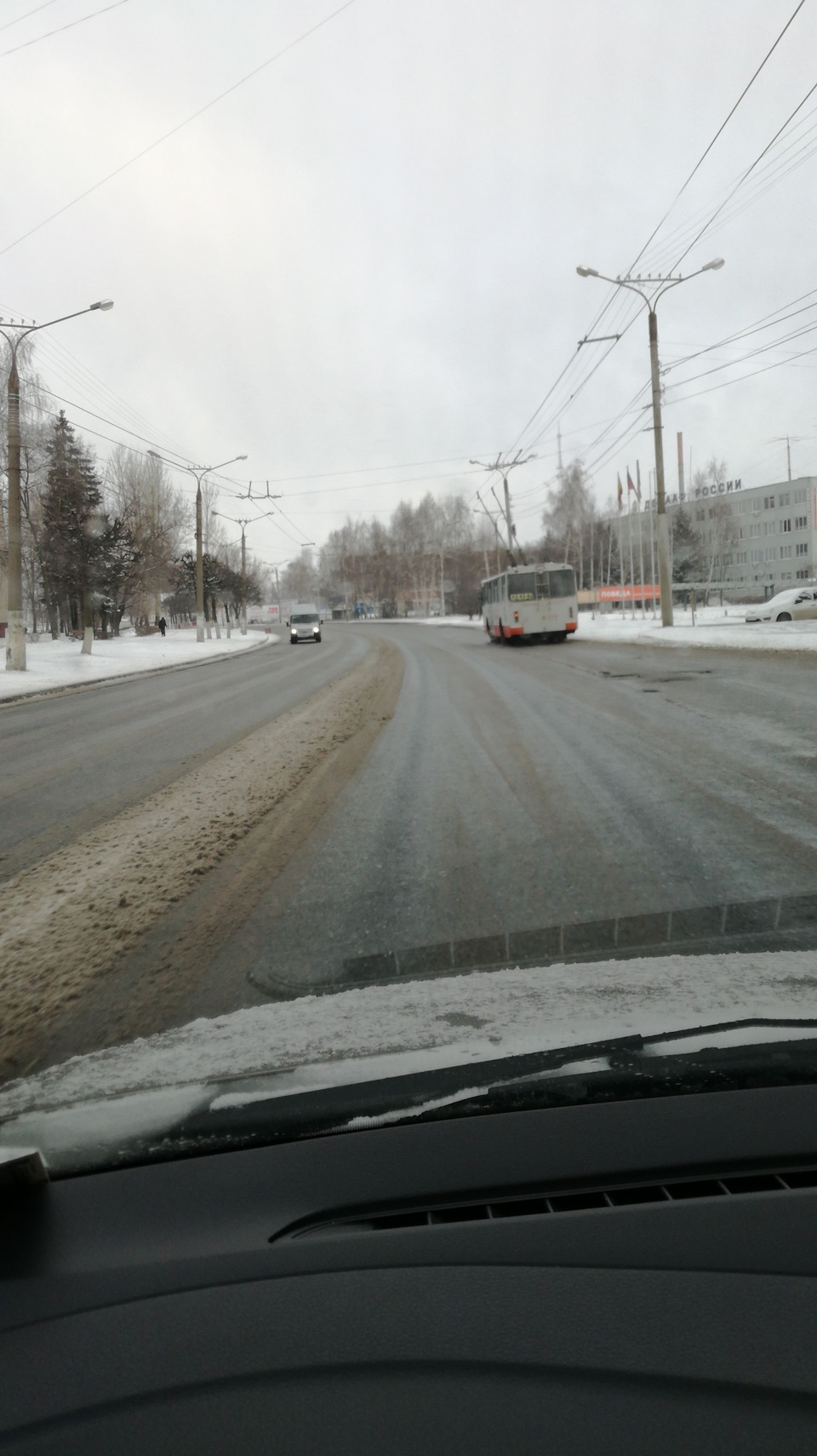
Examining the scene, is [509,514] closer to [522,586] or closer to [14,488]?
[522,586]

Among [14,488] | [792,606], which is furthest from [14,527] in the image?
[792,606]

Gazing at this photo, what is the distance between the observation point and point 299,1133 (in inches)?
76.0

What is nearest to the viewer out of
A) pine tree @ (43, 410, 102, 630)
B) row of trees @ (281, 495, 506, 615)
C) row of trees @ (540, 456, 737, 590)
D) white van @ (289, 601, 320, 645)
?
pine tree @ (43, 410, 102, 630)

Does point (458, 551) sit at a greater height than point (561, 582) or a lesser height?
greater

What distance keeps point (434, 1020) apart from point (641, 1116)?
790mm

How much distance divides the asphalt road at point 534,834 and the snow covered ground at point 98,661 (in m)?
14.6

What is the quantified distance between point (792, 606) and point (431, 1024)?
37201 millimetres

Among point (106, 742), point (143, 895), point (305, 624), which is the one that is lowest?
point (143, 895)

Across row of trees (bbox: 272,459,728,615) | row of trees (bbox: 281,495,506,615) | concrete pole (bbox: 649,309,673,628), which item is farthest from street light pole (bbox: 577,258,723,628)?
row of trees (bbox: 281,495,506,615)

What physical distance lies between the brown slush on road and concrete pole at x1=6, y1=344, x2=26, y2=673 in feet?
50.9

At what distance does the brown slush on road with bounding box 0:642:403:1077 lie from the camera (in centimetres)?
338

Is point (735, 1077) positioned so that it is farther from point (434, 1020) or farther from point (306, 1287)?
point (306, 1287)

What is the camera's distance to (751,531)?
335 feet

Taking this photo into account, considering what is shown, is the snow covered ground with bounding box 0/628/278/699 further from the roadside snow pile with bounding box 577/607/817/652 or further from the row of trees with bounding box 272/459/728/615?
the row of trees with bounding box 272/459/728/615
